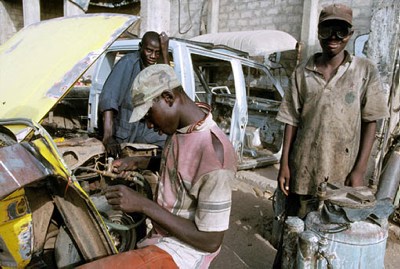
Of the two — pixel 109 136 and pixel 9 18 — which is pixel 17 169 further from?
pixel 9 18

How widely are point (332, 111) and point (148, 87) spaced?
1.40 m

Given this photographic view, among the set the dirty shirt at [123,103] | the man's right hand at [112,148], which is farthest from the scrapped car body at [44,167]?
the man's right hand at [112,148]

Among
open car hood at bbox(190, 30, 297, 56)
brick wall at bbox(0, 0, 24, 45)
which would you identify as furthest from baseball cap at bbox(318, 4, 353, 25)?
brick wall at bbox(0, 0, 24, 45)

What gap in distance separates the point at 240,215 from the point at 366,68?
8.00 feet

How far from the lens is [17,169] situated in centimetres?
126

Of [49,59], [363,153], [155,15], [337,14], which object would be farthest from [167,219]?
[155,15]

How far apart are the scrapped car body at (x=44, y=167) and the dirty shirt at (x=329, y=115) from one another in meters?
1.29

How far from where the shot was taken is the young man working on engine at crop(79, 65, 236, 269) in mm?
1410

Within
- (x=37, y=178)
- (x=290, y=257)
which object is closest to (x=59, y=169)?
(x=37, y=178)

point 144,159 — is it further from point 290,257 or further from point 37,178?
point 290,257

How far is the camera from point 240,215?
4.11m

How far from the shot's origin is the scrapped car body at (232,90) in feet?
13.1

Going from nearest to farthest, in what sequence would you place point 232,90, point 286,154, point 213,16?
1. point 286,154
2. point 232,90
3. point 213,16

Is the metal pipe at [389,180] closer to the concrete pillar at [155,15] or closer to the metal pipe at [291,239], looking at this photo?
the metal pipe at [291,239]
